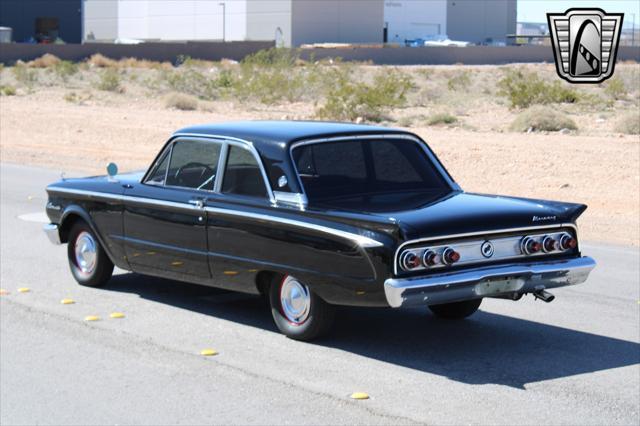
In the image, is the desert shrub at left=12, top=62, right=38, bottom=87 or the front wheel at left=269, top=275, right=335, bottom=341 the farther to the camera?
the desert shrub at left=12, top=62, right=38, bottom=87

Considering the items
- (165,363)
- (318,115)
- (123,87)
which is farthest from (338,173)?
(123,87)

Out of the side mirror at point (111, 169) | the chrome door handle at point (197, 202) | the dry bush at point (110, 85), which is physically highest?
the dry bush at point (110, 85)

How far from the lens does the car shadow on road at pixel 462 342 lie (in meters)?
7.31

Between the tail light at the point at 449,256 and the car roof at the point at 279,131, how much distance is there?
1571mm

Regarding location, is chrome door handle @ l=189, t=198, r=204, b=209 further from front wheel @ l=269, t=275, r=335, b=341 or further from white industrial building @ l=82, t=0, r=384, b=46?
white industrial building @ l=82, t=0, r=384, b=46

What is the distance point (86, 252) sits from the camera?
981cm

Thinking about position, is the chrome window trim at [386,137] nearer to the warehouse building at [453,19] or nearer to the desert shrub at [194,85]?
the desert shrub at [194,85]

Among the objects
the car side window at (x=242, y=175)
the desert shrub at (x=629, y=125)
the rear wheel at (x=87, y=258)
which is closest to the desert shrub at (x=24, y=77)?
the desert shrub at (x=629, y=125)

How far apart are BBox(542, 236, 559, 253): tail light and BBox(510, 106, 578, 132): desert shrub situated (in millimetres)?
21316

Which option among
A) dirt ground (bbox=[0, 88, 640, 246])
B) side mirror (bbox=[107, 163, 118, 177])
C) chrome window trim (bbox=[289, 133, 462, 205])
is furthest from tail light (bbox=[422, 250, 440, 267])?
dirt ground (bbox=[0, 88, 640, 246])

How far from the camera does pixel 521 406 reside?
255 inches

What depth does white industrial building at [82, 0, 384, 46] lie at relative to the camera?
310ft

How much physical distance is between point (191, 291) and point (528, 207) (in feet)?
11.0

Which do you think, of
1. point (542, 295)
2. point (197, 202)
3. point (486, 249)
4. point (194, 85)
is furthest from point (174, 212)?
point (194, 85)
